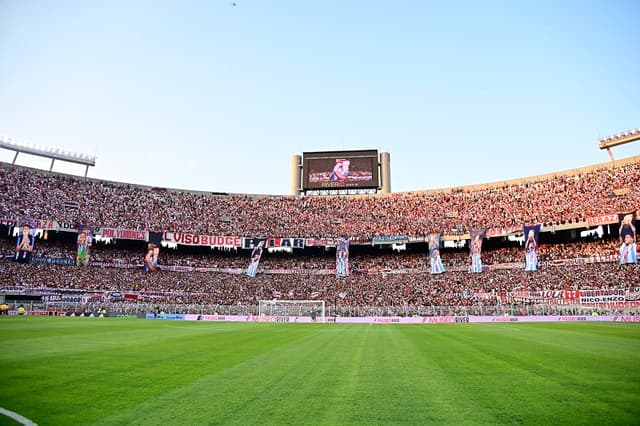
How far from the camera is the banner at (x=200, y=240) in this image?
56.7 m

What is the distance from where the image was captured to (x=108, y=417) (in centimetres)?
609

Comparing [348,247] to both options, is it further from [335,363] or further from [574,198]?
[335,363]

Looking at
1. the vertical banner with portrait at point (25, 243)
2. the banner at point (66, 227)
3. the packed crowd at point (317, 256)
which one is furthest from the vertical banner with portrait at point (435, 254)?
the vertical banner with portrait at point (25, 243)

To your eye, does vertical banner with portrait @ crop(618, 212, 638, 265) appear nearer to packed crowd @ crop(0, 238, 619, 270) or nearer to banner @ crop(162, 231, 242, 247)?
packed crowd @ crop(0, 238, 619, 270)

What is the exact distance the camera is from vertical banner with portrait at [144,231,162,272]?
55.2 m

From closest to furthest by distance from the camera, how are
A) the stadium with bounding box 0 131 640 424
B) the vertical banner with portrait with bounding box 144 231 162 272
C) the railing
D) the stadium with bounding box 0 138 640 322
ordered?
the railing → the stadium with bounding box 0 131 640 424 → the stadium with bounding box 0 138 640 322 → the vertical banner with portrait with bounding box 144 231 162 272

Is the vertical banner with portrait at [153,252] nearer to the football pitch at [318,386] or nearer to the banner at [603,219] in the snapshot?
the football pitch at [318,386]

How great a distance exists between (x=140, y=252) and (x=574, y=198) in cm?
5406

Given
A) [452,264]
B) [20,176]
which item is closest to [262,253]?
[452,264]

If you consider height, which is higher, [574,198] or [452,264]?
[574,198]

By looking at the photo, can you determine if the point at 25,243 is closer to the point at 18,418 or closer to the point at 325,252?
the point at 325,252

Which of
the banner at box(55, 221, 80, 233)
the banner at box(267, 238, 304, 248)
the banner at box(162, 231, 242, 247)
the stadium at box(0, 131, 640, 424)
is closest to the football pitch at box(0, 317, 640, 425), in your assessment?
the stadium at box(0, 131, 640, 424)

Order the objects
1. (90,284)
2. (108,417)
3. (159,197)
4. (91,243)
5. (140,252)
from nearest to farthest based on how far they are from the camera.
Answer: (108,417) < (90,284) < (91,243) < (140,252) < (159,197)

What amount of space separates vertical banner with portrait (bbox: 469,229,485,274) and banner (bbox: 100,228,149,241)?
39280 millimetres
